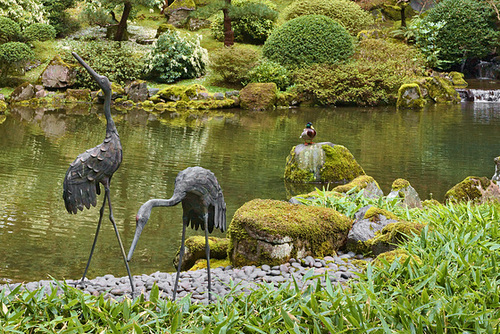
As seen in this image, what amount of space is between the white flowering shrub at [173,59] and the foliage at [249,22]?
12.2 feet

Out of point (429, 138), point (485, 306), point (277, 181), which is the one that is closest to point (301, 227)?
point (485, 306)

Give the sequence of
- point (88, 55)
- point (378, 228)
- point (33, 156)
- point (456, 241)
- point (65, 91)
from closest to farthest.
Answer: point (456, 241)
point (378, 228)
point (33, 156)
point (65, 91)
point (88, 55)

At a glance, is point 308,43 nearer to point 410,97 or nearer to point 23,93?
point 410,97

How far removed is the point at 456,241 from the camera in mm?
4371

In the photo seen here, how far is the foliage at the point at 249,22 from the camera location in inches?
969

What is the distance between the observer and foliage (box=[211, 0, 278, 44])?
24625 millimetres

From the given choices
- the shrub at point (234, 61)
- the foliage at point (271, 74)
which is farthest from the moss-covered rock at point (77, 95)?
the foliage at point (271, 74)

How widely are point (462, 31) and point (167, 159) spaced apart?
18.8 metres

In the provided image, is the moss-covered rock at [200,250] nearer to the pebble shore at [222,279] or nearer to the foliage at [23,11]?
the pebble shore at [222,279]

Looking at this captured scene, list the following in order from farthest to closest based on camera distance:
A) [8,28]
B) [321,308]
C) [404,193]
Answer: [8,28] → [404,193] → [321,308]

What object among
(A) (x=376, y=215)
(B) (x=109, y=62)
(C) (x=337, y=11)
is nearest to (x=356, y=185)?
(A) (x=376, y=215)

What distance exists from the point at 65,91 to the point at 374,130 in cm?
1125

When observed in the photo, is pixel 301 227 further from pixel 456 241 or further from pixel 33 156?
pixel 33 156

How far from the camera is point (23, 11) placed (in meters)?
21.9
